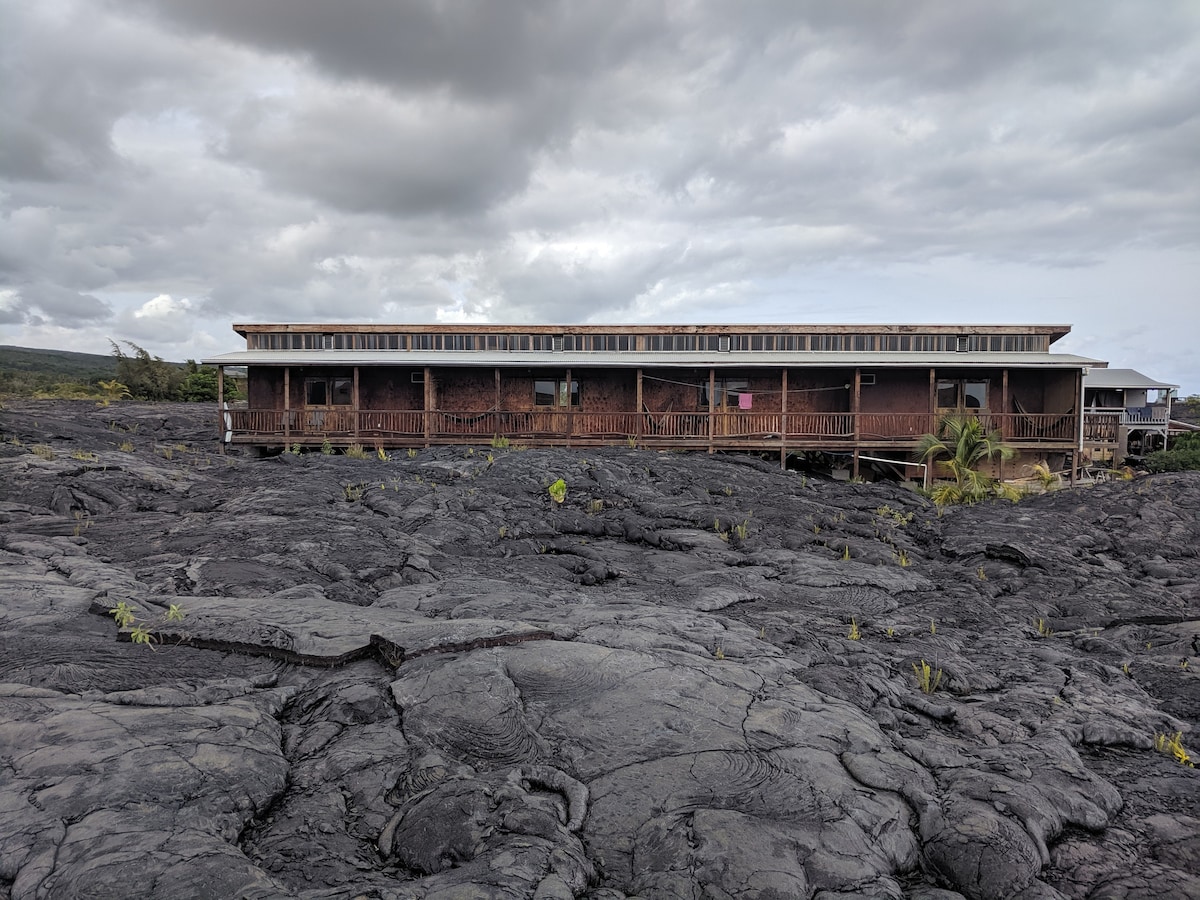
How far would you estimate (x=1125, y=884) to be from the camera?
3.96 metres

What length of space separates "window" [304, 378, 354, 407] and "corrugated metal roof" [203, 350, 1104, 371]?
103 centimetres

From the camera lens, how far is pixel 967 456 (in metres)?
18.8

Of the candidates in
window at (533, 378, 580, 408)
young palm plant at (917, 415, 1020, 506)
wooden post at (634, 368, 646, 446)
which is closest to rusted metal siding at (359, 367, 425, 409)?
window at (533, 378, 580, 408)

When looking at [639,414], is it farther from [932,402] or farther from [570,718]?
[570,718]

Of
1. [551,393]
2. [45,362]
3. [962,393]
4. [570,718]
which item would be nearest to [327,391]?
[551,393]

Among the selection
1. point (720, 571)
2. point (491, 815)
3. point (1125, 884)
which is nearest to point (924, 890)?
point (1125, 884)

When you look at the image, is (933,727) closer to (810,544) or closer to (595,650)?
(595,650)

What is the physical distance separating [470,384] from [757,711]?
62.9 ft

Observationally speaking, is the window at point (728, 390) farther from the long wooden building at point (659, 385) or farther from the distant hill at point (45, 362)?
the distant hill at point (45, 362)

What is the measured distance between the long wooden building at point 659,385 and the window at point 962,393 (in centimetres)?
5

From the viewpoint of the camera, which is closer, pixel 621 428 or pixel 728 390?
pixel 621 428

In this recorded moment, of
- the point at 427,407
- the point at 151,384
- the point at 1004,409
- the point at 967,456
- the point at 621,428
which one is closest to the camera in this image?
the point at 967,456

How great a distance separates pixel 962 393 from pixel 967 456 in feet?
16.4

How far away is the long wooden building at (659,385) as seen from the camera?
841 inches
